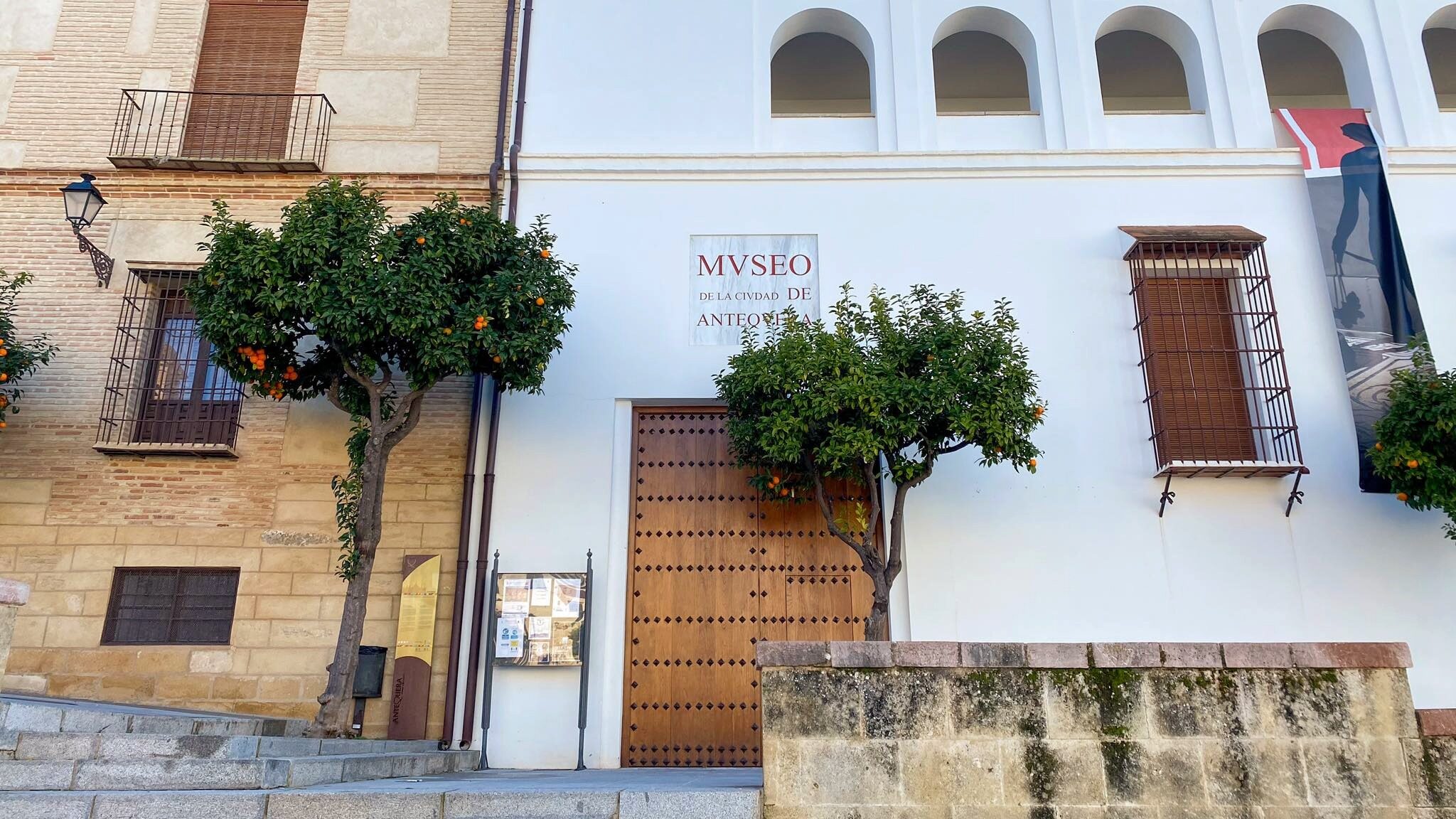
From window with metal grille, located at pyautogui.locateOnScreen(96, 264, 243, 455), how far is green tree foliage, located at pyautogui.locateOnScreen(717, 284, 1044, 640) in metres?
4.21

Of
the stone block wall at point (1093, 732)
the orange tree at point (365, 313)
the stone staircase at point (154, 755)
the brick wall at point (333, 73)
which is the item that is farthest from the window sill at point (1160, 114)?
the stone staircase at point (154, 755)

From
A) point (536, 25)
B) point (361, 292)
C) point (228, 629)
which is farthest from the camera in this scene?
point (536, 25)

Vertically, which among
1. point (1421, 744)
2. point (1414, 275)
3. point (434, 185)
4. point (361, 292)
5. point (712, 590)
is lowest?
point (1421, 744)

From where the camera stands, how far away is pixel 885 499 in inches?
305

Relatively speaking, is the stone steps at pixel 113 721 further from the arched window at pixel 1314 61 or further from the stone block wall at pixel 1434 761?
the arched window at pixel 1314 61

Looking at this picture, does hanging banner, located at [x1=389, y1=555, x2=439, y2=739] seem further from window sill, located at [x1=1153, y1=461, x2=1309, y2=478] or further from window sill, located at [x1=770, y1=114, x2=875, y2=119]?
window sill, located at [x1=1153, y1=461, x2=1309, y2=478]

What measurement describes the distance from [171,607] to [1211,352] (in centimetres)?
826

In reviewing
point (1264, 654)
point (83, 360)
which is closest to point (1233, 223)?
point (1264, 654)

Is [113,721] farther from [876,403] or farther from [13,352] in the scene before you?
[876,403]

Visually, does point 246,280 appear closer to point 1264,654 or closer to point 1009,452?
point 1009,452

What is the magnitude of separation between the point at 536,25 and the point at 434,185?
1821mm

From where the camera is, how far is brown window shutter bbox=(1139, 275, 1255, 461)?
26.0 ft

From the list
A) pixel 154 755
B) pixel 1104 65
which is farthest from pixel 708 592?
pixel 1104 65

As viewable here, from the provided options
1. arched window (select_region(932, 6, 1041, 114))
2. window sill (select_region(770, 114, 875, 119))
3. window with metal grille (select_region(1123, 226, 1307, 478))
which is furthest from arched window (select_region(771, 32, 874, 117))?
window with metal grille (select_region(1123, 226, 1307, 478))
